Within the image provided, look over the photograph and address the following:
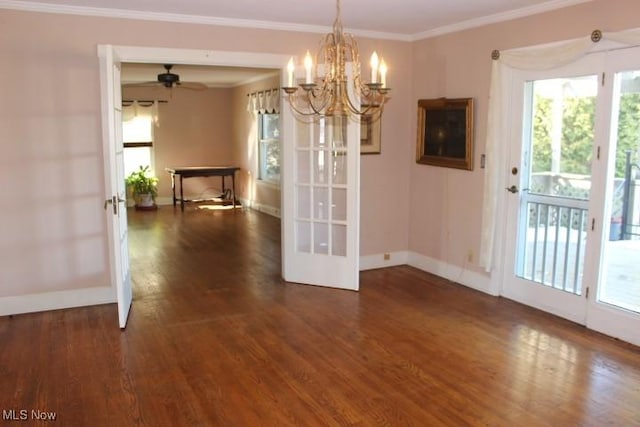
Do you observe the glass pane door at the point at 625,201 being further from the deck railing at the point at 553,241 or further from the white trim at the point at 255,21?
the white trim at the point at 255,21

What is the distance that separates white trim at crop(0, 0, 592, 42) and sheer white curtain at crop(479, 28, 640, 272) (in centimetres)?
29

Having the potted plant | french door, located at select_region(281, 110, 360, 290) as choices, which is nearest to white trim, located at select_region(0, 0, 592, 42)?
french door, located at select_region(281, 110, 360, 290)

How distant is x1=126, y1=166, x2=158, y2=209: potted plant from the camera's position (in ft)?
32.8

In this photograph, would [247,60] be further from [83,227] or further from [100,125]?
[83,227]

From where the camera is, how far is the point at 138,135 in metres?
10.5

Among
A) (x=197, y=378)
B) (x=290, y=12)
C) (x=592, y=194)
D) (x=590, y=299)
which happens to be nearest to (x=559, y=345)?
(x=590, y=299)

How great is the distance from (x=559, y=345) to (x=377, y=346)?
124cm

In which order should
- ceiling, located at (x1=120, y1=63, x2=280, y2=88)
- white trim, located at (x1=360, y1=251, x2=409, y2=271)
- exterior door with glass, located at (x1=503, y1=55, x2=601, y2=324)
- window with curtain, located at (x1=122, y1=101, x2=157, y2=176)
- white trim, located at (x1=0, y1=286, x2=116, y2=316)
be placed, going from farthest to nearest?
1. window with curtain, located at (x1=122, y1=101, x2=157, y2=176)
2. ceiling, located at (x1=120, y1=63, x2=280, y2=88)
3. white trim, located at (x1=360, y1=251, x2=409, y2=271)
4. white trim, located at (x1=0, y1=286, x2=116, y2=316)
5. exterior door with glass, located at (x1=503, y1=55, x2=601, y2=324)

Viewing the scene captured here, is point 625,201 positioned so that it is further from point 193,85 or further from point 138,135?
point 138,135

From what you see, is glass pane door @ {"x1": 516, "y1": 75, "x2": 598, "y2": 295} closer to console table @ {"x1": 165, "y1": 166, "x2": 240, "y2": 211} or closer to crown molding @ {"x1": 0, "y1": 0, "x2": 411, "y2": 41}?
crown molding @ {"x1": 0, "y1": 0, "x2": 411, "y2": 41}

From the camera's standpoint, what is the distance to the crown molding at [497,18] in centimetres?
396

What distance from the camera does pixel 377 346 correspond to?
11.9 ft

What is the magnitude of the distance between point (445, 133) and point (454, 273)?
1363 mm

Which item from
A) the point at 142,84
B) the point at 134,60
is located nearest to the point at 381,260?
the point at 134,60
